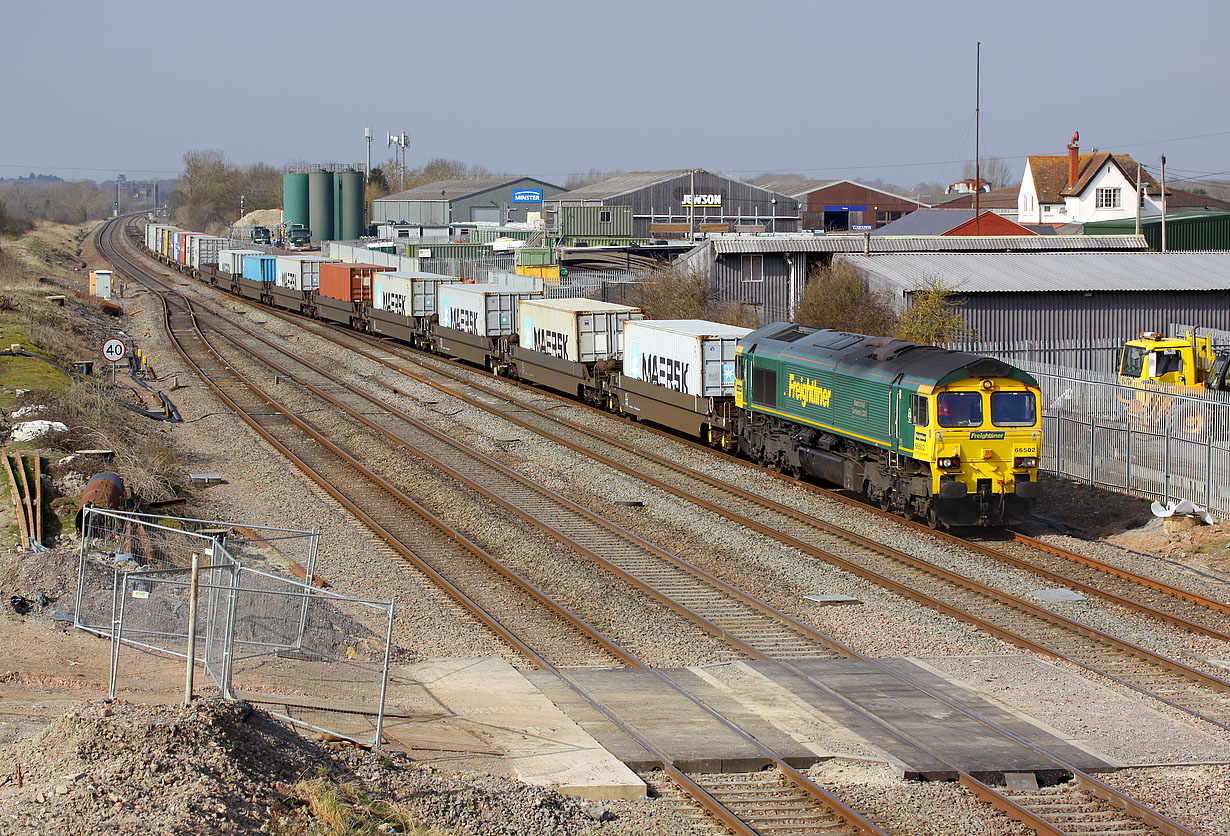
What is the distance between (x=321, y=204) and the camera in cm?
13575

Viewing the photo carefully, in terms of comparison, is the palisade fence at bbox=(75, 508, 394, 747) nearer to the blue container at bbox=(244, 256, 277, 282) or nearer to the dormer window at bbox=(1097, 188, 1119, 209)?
the blue container at bbox=(244, 256, 277, 282)

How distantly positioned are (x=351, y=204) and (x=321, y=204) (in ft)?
12.3

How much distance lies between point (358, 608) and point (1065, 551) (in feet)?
40.2

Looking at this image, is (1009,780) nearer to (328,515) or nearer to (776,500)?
(776,500)

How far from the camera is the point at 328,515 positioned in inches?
901

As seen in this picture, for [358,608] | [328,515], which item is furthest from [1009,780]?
[328,515]

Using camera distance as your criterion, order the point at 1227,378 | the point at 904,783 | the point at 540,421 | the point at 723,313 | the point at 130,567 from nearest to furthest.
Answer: the point at 904,783, the point at 130,567, the point at 1227,378, the point at 540,421, the point at 723,313

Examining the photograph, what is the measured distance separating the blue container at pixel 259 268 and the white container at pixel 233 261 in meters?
1.23

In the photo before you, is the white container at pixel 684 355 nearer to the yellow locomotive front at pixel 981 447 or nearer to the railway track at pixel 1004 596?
the railway track at pixel 1004 596

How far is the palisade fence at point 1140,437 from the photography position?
22.4 meters

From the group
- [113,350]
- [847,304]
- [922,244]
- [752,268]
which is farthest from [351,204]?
[113,350]

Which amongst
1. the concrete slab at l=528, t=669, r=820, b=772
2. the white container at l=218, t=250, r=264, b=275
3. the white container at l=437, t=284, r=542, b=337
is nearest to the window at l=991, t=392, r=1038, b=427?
the concrete slab at l=528, t=669, r=820, b=772

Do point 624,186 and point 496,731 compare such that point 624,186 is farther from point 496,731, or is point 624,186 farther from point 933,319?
point 496,731

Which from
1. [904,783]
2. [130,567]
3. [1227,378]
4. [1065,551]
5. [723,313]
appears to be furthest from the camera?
[723,313]
